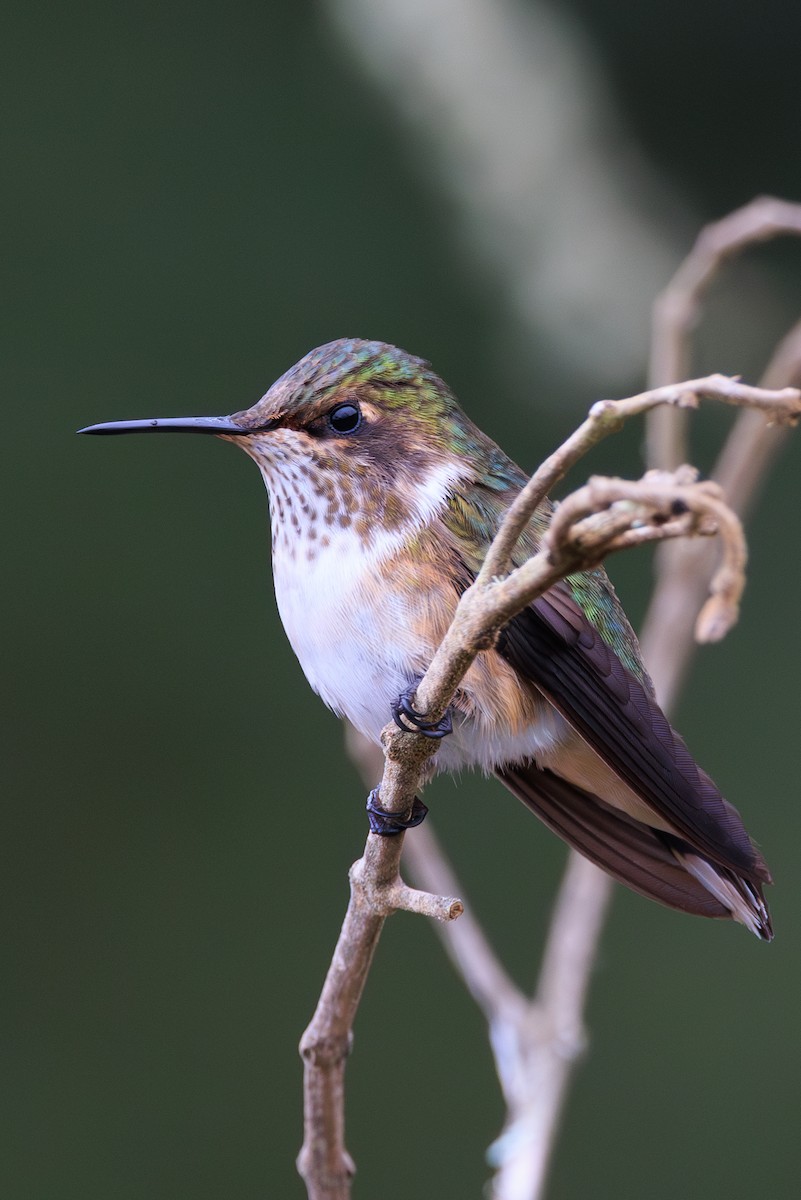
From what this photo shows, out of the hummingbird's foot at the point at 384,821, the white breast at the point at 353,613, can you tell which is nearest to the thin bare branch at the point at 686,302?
the white breast at the point at 353,613

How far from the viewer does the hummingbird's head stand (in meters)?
1.56

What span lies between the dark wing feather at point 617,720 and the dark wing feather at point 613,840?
0.15 meters

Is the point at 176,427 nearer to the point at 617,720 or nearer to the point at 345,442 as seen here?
the point at 345,442

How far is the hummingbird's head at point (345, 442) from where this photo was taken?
1.56m

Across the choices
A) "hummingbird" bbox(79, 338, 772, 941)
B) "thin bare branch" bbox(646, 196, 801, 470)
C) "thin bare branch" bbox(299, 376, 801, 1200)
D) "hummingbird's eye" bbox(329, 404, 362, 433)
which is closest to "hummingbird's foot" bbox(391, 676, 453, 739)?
"thin bare branch" bbox(299, 376, 801, 1200)

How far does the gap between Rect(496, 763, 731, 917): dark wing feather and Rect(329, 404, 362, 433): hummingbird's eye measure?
50cm

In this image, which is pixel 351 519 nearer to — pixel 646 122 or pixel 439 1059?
pixel 439 1059

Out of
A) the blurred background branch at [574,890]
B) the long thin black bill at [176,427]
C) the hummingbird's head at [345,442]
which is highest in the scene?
the long thin black bill at [176,427]

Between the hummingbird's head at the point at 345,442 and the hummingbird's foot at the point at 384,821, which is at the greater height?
the hummingbird's head at the point at 345,442

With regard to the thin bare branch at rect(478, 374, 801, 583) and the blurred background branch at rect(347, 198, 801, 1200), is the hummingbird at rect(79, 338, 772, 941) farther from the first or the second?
the thin bare branch at rect(478, 374, 801, 583)

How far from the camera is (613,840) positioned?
1707mm

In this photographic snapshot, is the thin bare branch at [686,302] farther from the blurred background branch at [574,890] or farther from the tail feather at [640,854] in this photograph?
the tail feather at [640,854]

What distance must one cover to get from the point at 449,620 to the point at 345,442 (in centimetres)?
27

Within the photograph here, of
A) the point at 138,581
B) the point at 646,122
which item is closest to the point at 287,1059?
the point at 138,581
